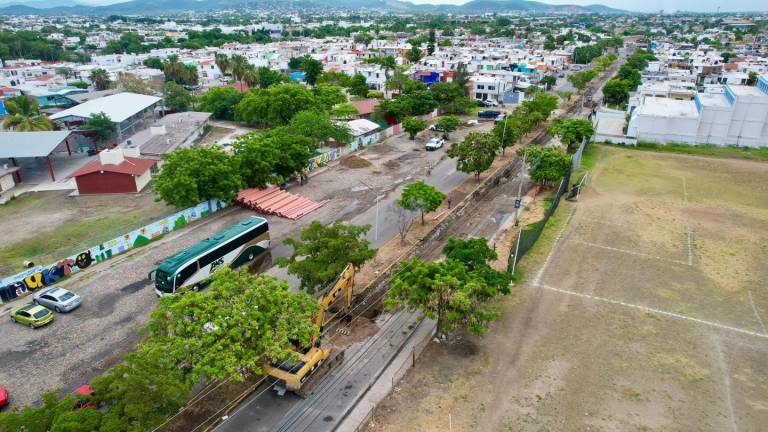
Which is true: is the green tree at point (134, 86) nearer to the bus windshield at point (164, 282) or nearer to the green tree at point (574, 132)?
the bus windshield at point (164, 282)

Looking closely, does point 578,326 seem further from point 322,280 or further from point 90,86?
point 90,86

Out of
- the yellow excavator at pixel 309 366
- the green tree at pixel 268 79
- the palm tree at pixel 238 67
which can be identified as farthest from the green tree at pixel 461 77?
the yellow excavator at pixel 309 366

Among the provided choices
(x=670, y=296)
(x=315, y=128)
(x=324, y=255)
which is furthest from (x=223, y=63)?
(x=670, y=296)

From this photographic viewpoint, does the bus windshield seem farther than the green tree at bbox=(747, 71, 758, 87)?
No

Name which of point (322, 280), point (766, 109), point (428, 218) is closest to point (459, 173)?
point (428, 218)

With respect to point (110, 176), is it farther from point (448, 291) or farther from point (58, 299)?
point (448, 291)

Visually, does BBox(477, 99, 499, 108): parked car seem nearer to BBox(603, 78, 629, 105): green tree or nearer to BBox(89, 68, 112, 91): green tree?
BBox(603, 78, 629, 105): green tree

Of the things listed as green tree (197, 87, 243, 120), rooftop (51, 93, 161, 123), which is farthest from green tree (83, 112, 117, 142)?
green tree (197, 87, 243, 120)
